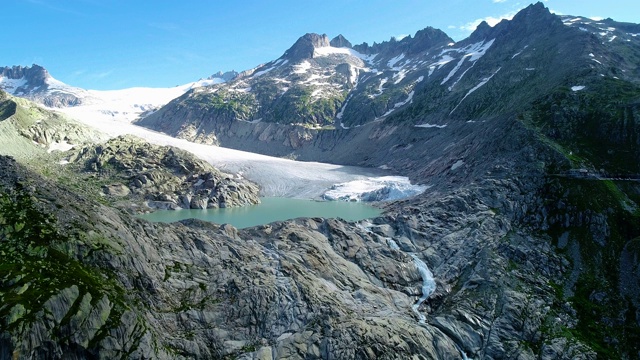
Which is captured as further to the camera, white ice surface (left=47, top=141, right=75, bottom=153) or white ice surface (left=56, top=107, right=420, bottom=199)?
white ice surface (left=56, top=107, right=420, bottom=199)

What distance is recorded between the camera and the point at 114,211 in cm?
3522

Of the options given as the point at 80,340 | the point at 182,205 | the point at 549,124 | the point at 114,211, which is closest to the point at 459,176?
the point at 549,124

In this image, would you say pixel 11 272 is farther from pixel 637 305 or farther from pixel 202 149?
pixel 202 149

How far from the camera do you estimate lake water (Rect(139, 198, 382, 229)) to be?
259 feet

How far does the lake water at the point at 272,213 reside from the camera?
7894cm

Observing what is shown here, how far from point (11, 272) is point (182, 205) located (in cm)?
7376

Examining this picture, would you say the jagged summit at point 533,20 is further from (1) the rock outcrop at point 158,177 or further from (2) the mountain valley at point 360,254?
(1) the rock outcrop at point 158,177

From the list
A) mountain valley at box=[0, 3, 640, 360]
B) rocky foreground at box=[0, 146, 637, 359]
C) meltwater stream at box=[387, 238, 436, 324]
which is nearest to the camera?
rocky foreground at box=[0, 146, 637, 359]

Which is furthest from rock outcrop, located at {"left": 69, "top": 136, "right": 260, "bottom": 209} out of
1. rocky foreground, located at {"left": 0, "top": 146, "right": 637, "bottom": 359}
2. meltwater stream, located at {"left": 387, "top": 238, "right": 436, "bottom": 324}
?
meltwater stream, located at {"left": 387, "top": 238, "right": 436, "bottom": 324}

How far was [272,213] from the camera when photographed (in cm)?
8650

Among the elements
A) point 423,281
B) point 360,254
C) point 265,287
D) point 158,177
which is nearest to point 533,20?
point 158,177

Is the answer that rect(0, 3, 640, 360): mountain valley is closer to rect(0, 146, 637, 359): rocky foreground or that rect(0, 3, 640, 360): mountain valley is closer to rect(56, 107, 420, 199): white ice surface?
rect(0, 146, 637, 359): rocky foreground

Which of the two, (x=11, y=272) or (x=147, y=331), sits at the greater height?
(x=11, y=272)

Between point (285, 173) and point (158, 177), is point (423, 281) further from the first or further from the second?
point (285, 173)
